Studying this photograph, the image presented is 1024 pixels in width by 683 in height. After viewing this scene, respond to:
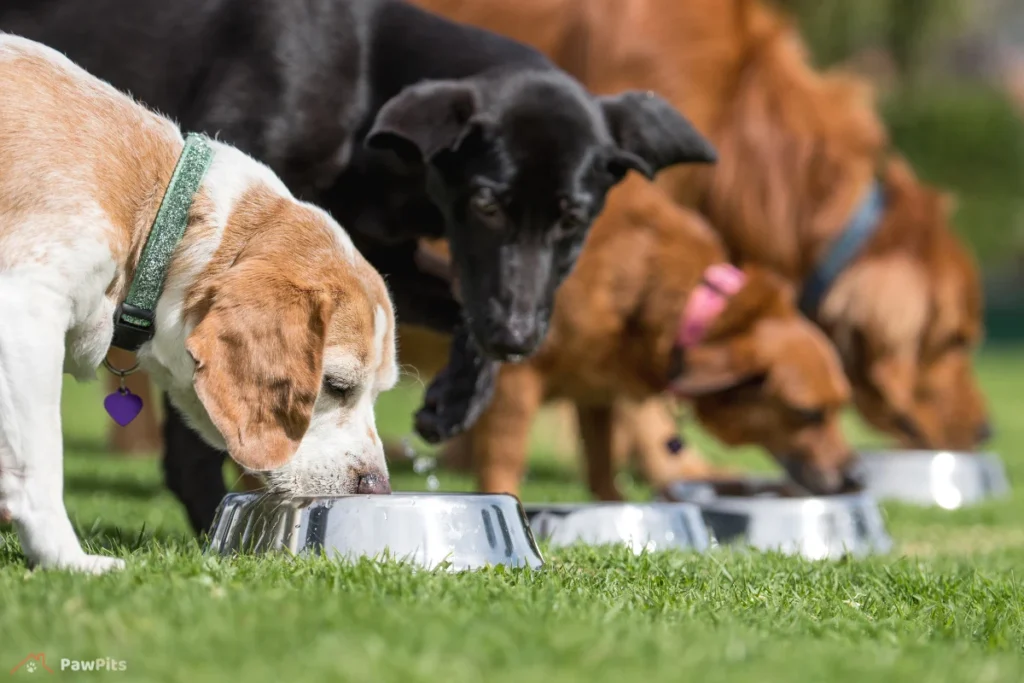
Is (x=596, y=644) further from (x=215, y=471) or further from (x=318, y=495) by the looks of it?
(x=215, y=471)

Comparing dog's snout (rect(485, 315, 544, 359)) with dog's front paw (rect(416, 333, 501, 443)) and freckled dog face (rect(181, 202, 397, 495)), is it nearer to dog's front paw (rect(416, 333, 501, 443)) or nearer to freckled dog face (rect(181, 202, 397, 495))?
dog's front paw (rect(416, 333, 501, 443))

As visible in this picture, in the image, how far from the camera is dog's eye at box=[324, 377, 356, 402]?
10.1 feet

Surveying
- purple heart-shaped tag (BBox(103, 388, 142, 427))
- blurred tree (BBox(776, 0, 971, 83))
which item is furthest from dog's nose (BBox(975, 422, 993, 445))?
blurred tree (BBox(776, 0, 971, 83))

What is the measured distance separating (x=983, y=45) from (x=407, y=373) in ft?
116

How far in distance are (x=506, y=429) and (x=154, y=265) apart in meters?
2.65

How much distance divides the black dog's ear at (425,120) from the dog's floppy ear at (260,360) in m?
1.16

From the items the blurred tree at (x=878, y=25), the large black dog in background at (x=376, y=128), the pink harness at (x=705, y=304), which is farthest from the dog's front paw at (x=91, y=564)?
the blurred tree at (x=878, y=25)

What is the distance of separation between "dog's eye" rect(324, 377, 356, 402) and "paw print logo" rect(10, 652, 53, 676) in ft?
3.98

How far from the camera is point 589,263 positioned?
18.3 feet

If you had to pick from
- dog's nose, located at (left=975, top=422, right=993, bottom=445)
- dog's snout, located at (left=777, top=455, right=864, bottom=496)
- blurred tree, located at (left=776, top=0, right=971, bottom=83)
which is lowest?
dog's nose, located at (left=975, top=422, right=993, bottom=445)

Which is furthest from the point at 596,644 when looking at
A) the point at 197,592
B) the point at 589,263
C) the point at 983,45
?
the point at 983,45

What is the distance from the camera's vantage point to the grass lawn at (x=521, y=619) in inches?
77.7

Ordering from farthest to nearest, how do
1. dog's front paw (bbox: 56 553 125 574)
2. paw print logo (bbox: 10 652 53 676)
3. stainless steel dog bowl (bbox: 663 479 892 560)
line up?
stainless steel dog bowl (bbox: 663 479 892 560), dog's front paw (bbox: 56 553 125 574), paw print logo (bbox: 10 652 53 676)

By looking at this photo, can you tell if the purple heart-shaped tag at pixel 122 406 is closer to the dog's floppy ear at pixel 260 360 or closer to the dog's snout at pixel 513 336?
the dog's floppy ear at pixel 260 360
